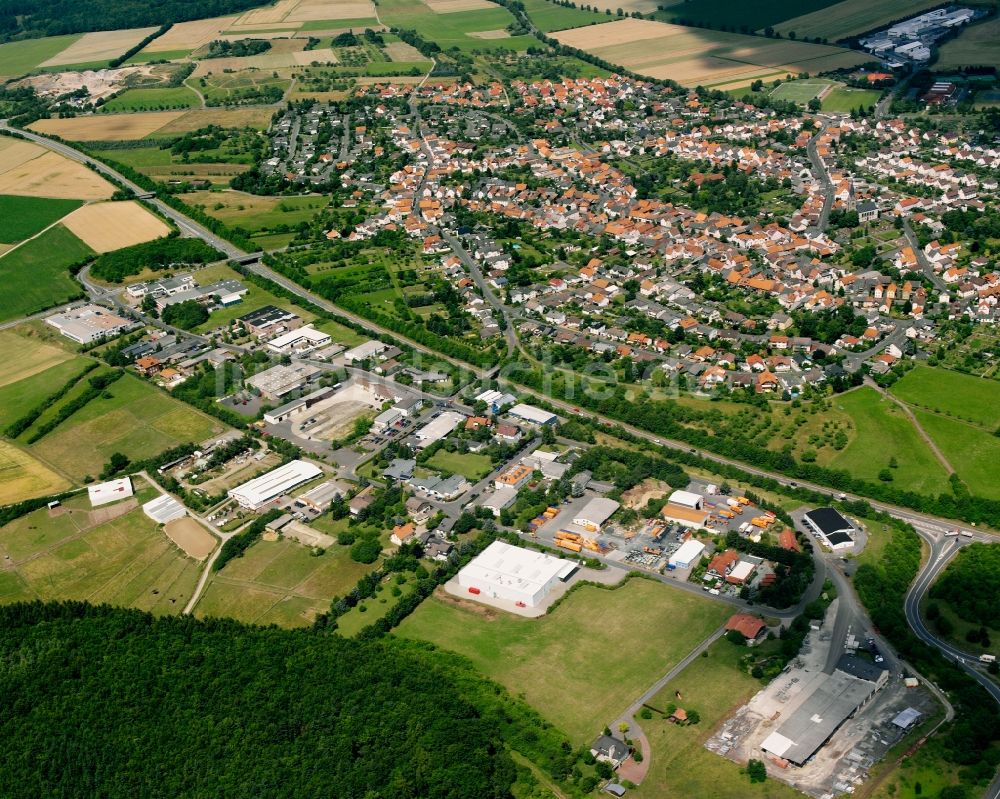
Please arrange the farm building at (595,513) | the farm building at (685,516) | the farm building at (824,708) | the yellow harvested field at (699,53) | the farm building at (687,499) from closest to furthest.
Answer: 1. the farm building at (824,708)
2. the farm building at (685,516)
3. the farm building at (595,513)
4. the farm building at (687,499)
5. the yellow harvested field at (699,53)

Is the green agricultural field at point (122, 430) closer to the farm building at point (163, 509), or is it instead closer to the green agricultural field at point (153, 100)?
the farm building at point (163, 509)

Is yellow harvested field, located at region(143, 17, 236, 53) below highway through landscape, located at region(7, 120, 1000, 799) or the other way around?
the other way around

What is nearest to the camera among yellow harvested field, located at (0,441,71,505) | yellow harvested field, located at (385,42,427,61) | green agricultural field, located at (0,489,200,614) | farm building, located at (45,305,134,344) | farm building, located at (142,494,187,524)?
green agricultural field, located at (0,489,200,614)

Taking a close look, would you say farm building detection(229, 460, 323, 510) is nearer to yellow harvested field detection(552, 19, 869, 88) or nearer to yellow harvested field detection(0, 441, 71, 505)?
yellow harvested field detection(0, 441, 71, 505)

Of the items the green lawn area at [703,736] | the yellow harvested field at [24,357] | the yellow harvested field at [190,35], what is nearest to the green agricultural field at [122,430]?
the yellow harvested field at [24,357]

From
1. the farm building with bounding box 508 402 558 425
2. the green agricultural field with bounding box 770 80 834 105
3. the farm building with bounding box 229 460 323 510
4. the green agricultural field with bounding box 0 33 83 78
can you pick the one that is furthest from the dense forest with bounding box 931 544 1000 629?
the green agricultural field with bounding box 0 33 83 78

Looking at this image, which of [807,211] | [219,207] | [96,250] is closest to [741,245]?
[807,211]
